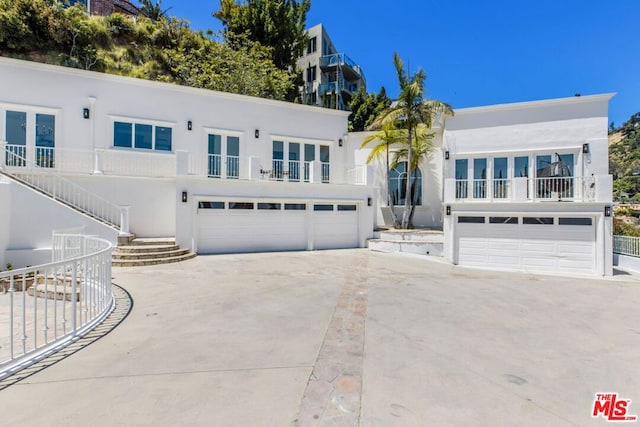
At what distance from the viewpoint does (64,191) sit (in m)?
10.2

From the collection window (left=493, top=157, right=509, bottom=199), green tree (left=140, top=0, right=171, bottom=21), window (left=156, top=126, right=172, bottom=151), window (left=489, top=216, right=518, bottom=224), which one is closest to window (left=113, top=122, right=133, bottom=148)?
window (left=156, top=126, right=172, bottom=151)

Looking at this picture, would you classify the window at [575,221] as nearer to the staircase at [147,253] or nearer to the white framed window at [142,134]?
the staircase at [147,253]

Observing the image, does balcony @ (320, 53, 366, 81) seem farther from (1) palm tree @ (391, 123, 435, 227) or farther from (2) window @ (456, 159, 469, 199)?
(2) window @ (456, 159, 469, 199)

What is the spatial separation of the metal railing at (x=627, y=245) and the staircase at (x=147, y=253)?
15.6 meters

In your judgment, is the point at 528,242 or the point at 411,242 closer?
the point at 528,242

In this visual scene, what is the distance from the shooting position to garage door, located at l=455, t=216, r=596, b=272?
10.2 meters

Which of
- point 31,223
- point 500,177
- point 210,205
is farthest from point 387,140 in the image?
point 31,223

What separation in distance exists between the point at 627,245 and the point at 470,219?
18.7ft

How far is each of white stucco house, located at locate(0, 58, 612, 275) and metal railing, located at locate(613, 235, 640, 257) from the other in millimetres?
2072

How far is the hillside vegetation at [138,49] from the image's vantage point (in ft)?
56.8

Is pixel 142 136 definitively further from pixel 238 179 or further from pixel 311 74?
pixel 311 74

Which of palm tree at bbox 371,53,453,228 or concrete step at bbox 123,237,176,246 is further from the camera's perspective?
palm tree at bbox 371,53,453,228

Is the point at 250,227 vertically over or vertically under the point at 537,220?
under

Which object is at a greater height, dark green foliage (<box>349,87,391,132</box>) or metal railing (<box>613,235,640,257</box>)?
dark green foliage (<box>349,87,391,132</box>)
